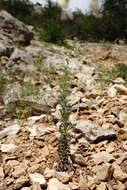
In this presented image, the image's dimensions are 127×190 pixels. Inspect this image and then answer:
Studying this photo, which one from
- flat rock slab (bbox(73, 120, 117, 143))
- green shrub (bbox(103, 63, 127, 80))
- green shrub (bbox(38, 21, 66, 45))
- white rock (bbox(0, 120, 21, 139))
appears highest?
green shrub (bbox(38, 21, 66, 45))

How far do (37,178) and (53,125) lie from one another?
50.8 inches

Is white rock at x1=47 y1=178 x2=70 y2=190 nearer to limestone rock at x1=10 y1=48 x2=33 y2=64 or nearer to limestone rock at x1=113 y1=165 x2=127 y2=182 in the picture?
limestone rock at x1=113 y1=165 x2=127 y2=182

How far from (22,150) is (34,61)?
3926 mm

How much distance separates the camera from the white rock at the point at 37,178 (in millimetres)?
2562

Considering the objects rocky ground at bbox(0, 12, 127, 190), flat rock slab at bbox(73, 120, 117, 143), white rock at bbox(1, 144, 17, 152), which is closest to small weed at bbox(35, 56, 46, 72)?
rocky ground at bbox(0, 12, 127, 190)

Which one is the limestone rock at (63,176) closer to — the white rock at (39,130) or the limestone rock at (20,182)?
the limestone rock at (20,182)

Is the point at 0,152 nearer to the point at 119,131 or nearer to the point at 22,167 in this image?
the point at 22,167

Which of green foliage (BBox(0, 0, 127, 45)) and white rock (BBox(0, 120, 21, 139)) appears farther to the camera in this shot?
green foliage (BBox(0, 0, 127, 45))

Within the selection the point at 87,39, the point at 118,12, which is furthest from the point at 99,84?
the point at 118,12

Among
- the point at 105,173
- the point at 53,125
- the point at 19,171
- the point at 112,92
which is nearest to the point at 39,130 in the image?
the point at 53,125

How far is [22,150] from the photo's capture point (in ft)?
10.4

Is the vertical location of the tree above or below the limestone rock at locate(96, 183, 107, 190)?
above

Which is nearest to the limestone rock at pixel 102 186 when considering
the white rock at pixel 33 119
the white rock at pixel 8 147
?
the white rock at pixel 8 147

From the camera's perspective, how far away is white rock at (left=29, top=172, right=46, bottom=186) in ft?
8.40
